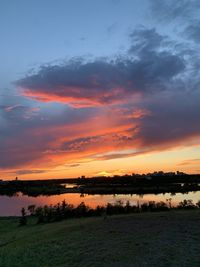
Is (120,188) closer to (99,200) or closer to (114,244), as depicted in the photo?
(99,200)

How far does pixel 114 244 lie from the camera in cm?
1820

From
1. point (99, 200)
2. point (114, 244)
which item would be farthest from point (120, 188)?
point (114, 244)

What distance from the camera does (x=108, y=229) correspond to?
20969mm

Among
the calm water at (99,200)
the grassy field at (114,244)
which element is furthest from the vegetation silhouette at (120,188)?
the grassy field at (114,244)

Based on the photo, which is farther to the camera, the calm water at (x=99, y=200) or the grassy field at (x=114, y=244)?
the calm water at (x=99, y=200)

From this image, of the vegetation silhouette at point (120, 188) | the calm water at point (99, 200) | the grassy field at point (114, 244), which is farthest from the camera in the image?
the vegetation silhouette at point (120, 188)

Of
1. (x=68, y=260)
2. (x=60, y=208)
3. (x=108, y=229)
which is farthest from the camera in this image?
(x=60, y=208)

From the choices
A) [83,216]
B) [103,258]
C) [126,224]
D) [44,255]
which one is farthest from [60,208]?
[103,258]

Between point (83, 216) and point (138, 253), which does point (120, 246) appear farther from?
point (83, 216)

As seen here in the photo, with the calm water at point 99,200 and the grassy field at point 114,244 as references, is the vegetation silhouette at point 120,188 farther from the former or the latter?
the grassy field at point 114,244

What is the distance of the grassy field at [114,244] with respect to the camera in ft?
53.4

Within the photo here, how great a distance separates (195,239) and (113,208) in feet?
39.8

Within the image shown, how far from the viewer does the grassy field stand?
16266mm

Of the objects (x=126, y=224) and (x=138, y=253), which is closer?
(x=138, y=253)
